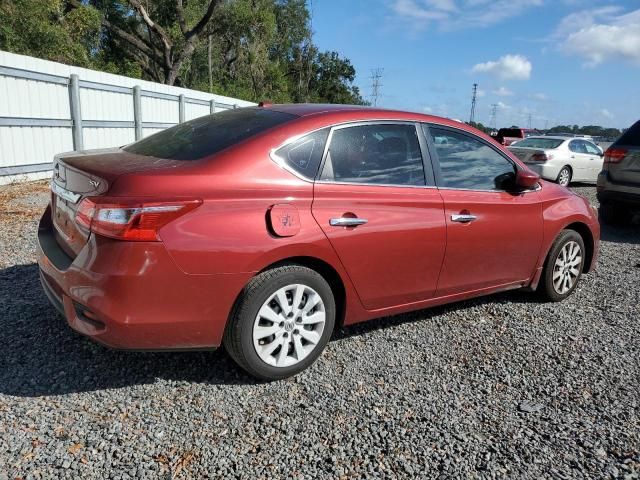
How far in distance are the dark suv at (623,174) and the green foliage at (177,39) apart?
15508 millimetres

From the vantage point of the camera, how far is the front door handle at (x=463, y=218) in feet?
11.8

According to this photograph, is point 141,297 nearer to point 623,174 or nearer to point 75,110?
point 623,174

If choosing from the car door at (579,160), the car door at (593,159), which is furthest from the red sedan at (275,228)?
the car door at (593,159)

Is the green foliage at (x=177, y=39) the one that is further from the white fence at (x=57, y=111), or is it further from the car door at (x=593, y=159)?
the car door at (x=593, y=159)

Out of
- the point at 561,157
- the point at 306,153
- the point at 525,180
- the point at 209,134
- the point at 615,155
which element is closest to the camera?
the point at 306,153

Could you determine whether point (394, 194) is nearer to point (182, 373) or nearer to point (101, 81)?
point (182, 373)

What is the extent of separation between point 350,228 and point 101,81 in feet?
30.3

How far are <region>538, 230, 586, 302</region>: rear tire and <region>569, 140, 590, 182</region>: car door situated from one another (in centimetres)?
1022

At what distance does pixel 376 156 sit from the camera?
11.0ft

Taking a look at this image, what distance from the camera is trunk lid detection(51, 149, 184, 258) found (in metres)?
2.66

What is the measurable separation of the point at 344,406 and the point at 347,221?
41.7 inches

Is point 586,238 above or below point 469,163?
below

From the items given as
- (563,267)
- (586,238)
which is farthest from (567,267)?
(586,238)

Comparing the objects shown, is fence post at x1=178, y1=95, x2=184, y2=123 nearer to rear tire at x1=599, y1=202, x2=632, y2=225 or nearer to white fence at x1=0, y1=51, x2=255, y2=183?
white fence at x1=0, y1=51, x2=255, y2=183
